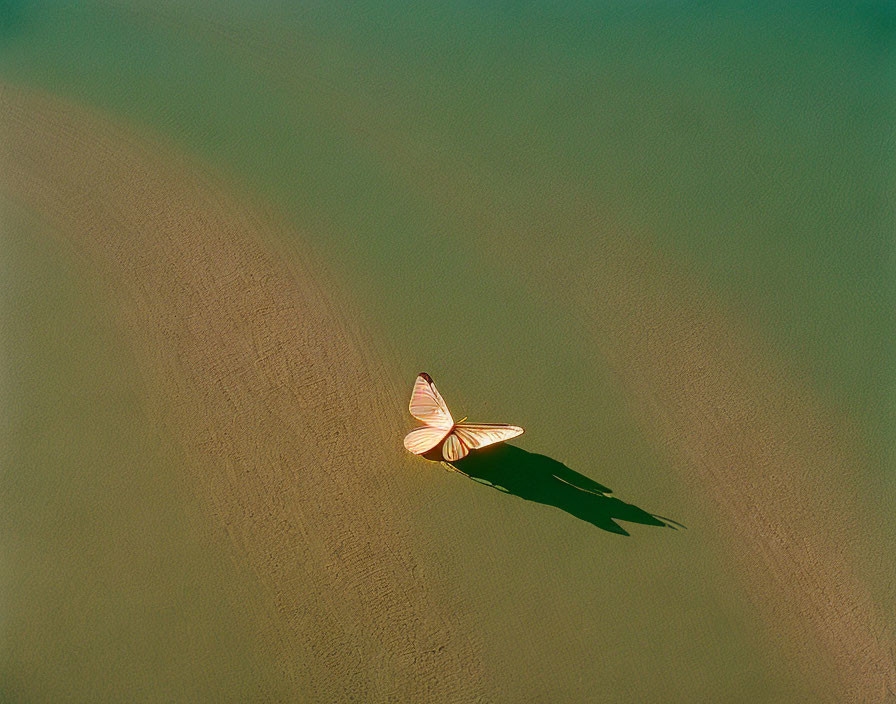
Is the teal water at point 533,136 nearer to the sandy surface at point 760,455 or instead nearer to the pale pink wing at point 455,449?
the sandy surface at point 760,455

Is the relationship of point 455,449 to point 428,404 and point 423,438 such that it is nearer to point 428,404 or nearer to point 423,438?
point 423,438

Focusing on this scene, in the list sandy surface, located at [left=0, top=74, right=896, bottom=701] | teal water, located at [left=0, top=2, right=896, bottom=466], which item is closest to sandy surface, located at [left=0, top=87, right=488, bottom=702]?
sandy surface, located at [left=0, top=74, right=896, bottom=701]

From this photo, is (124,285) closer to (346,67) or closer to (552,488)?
(346,67)

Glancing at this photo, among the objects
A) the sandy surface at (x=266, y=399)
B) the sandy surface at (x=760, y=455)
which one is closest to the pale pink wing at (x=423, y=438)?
the sandy surface at (x=266, y=399)

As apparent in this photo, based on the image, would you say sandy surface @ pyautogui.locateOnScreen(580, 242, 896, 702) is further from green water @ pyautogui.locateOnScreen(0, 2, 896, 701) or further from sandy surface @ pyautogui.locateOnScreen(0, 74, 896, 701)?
green water @ pyautogui.locateOnScreen(0, 2, 896, 701)

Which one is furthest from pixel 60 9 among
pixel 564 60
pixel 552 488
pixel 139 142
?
pixel 552 488
